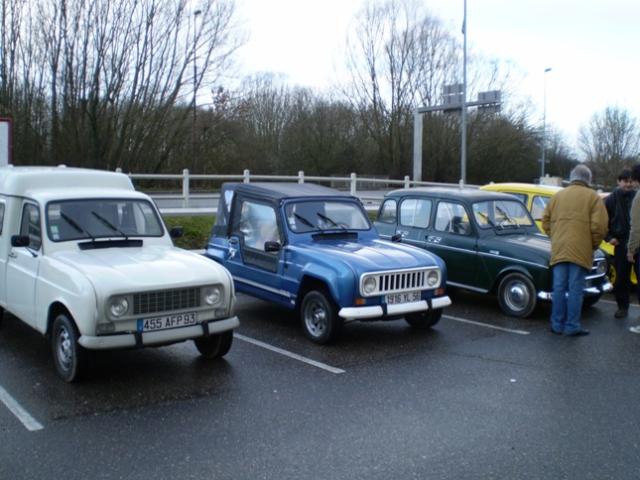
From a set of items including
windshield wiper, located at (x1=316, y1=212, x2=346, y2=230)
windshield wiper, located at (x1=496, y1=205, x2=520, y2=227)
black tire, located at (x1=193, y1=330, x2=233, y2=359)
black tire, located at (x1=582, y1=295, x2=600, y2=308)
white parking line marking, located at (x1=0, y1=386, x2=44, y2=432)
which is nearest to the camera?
white parking line marking, located at (x1=0, y1=386, x2=44, y2=432)

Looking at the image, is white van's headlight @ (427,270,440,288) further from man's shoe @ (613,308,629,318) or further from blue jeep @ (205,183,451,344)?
man's shoe @ (613,308,629,318)

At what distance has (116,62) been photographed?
2580cm

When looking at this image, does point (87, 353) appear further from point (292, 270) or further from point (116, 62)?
point (116, 62)

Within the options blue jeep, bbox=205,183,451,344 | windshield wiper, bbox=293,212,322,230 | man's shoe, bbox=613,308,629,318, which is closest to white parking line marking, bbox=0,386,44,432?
blue jeep, bbox=205,183,451,344

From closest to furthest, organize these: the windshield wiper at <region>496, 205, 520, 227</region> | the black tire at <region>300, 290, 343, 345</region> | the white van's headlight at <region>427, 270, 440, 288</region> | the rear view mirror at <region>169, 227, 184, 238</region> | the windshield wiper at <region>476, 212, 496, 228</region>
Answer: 1. the black tire at <region>300, 290, 343, 345</region>
2. the rear view mirror at <region>169, 227, 184, 238</region>
3. the white van's headlight at <region>427, 270, 440, 288</region>
4. the windshield wiper at <region>476, 212, 496, 228</region>
5. the windshield wiper at <region>496, 205, 520, 227</region>

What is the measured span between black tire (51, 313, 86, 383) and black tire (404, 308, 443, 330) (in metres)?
4.09

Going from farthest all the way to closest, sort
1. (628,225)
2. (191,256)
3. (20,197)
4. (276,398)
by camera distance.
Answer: (628,225), (20,197), (191,256), (276,398)

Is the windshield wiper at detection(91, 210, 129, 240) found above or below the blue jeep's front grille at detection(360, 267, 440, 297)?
above

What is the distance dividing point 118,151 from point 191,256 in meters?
22.5

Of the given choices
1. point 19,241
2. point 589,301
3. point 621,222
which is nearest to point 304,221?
point 19,241

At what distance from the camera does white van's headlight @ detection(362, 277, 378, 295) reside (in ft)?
23.7

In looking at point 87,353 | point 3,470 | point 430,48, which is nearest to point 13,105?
point 87,353

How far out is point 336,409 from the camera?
546 cm

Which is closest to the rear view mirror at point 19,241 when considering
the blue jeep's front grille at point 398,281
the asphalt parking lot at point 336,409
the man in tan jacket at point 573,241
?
the asphalt parking lot at point 336,409
